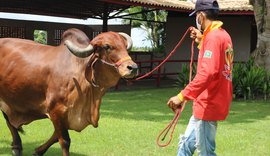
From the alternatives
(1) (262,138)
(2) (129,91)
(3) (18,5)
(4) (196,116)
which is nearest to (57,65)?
(4) (196,116)

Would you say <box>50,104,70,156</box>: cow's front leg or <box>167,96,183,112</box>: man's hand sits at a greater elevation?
<box>167,96,183,112</box>: man's hand

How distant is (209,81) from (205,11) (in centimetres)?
64

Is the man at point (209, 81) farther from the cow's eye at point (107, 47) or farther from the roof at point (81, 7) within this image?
the roof at point (81, 7)

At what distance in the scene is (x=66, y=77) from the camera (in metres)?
5.00

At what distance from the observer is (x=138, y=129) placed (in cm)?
823

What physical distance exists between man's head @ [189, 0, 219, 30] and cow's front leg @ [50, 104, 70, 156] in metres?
1.83

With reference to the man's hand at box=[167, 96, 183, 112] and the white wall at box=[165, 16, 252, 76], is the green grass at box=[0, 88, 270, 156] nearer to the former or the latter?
the man's hand at box=[167, 96, 183, 112]

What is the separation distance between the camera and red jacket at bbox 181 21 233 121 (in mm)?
3688

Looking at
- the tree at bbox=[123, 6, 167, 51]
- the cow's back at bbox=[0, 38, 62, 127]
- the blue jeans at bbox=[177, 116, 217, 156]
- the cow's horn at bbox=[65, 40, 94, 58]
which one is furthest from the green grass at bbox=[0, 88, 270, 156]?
the tree at bbox=[123, 6, 167, 51]

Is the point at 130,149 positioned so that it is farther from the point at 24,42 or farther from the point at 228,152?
the point at 24,42

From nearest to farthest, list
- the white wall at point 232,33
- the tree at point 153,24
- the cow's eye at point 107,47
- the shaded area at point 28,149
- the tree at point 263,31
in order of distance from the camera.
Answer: the cow's eye at point 107,47, the shaded area at point 28,149, the tree at point 263,31, the white wall at point 232,33, the tree at point 153,24

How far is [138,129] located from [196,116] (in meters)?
4.33

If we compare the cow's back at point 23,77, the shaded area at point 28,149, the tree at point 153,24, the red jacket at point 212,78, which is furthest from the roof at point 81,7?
the red jacket at point 212,78

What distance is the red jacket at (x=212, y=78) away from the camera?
3.69 m
